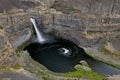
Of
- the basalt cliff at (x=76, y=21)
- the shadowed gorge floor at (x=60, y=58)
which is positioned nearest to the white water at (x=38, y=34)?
the basalt cliff at (x=76, y=21)

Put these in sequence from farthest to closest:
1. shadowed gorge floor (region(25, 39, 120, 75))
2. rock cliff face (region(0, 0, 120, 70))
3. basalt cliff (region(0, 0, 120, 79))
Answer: rock cliff face (region(0, 0, 120, 70)) → basalt cliff (region(0, 0, 120, 79)) → shadowed gorge floor (region(25, 39, 120, 75))

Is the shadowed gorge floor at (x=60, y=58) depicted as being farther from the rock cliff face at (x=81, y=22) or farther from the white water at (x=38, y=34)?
the rock cliff face at (x=81, y=22)

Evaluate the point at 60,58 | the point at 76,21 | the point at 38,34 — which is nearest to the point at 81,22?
the point at 76,21

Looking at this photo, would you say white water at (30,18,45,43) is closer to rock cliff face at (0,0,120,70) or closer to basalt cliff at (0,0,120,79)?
basalt cliff at (0,0,120,79)

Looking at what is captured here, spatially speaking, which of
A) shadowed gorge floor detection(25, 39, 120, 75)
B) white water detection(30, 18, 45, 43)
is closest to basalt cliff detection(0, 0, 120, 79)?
white water detection(30, 18, 45, 43)

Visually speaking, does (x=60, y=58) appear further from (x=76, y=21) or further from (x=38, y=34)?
(x=76, y=21)

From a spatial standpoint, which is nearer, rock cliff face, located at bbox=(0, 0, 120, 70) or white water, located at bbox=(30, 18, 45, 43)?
rock cliff face, located at bbox=(0, 0, 120, 70)

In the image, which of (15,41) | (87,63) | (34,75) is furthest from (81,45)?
(34,75)

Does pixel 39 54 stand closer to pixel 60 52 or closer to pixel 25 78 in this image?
pixel 60 52

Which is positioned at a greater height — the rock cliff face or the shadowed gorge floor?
the rock cliff face

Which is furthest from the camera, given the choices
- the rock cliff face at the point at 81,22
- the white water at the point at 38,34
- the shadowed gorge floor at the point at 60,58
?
the white water at the point at 38,34
